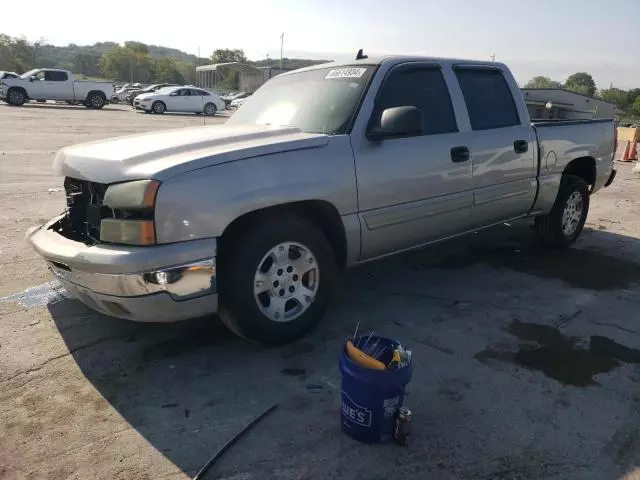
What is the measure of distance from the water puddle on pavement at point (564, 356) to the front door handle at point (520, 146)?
1.76 m

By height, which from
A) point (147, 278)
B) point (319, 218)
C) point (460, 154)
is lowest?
point (147, 278)

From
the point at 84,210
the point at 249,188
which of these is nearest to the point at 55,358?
the point at 84,210

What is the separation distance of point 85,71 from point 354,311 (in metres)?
146

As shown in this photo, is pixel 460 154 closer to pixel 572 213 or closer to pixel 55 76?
pixel 572 213

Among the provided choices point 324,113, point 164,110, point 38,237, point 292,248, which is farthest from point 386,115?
point 164,110

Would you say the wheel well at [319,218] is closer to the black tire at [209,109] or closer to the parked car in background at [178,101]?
the parked car in background at [178,101]

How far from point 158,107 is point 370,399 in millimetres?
31346

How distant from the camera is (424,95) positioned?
432 cm

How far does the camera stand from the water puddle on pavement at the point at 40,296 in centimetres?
421

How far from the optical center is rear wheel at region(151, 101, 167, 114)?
3108cm

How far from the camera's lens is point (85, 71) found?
435ft

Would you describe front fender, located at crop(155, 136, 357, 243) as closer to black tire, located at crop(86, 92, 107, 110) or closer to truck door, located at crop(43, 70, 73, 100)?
truck door, located at crop(43, 70, 73, 100)

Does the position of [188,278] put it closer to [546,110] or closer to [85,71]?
[546,110]

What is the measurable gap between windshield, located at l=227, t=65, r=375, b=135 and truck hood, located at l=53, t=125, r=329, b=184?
20 cm
